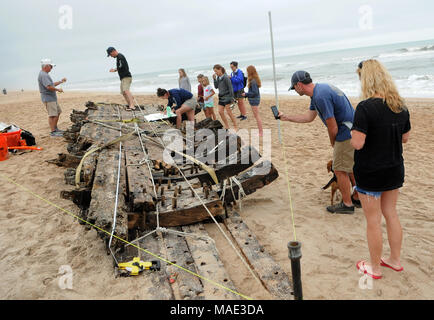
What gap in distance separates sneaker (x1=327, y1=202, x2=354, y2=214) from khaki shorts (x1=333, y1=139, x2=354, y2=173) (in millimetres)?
577

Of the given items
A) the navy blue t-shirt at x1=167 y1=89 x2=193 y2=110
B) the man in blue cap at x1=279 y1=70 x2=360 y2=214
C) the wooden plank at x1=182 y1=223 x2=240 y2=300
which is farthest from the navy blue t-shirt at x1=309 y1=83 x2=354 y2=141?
the navy blue t-shirt at x1=167 y1=89 x2=193 y2=110

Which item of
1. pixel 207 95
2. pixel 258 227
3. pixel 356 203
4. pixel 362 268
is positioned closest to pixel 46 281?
pixel 258 227

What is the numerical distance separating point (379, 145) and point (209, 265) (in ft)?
6.00

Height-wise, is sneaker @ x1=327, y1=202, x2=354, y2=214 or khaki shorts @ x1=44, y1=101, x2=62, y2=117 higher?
khaki shorts @ x1=44, y1=101, x2=62, y2=117

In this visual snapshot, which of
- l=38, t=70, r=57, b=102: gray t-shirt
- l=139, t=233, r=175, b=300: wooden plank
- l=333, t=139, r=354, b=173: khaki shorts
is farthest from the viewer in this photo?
l=38, t=70, r=57, b=102: gray t-shirt

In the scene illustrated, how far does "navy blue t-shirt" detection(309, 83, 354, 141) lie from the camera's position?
3688 mm

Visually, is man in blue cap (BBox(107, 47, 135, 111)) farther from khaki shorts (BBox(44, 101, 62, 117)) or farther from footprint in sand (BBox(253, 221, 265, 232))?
footprint in sand (BBox(253, 221, 265, 232))

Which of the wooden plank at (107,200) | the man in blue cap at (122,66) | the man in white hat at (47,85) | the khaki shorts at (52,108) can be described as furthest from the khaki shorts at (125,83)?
the wooden plank at (107,200)

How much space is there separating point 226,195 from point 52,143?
259 inches

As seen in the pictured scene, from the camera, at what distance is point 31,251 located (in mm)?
3621
